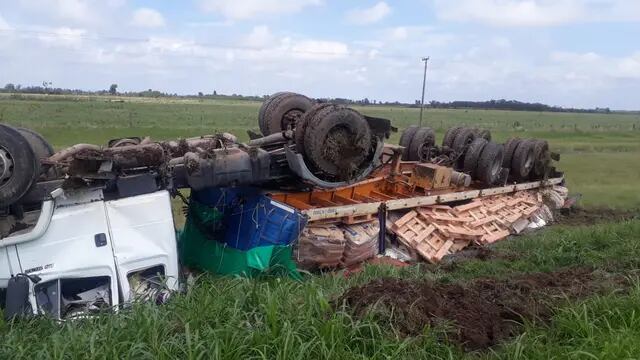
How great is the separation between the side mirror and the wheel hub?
0.86 meters

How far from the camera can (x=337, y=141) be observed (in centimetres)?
816

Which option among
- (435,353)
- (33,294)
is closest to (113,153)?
(33,294)

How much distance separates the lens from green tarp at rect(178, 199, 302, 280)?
7.40 m

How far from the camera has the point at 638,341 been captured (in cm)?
409

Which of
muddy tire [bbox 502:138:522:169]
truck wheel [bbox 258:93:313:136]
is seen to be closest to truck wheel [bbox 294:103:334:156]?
truck wheel [bbox 258:93:313:136]

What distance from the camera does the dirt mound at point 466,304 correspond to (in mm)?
4188

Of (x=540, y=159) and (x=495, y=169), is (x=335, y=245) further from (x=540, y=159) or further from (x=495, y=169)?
(x=540, y=159)

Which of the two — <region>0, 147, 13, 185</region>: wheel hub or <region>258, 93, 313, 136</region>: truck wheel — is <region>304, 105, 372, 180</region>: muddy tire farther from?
<region>0, 147, 13, 185</region>: wheel hub

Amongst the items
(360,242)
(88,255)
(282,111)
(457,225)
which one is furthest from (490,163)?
(88,255)

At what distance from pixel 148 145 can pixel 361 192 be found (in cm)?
375

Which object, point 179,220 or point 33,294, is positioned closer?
point 33,294

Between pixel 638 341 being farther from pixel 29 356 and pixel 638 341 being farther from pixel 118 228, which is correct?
pixel 118 228

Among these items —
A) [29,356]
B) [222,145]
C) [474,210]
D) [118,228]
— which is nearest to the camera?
[29,356]

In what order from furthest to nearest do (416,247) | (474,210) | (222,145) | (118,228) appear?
(474,210) → (416,247) → (222,145) → (118,228)
